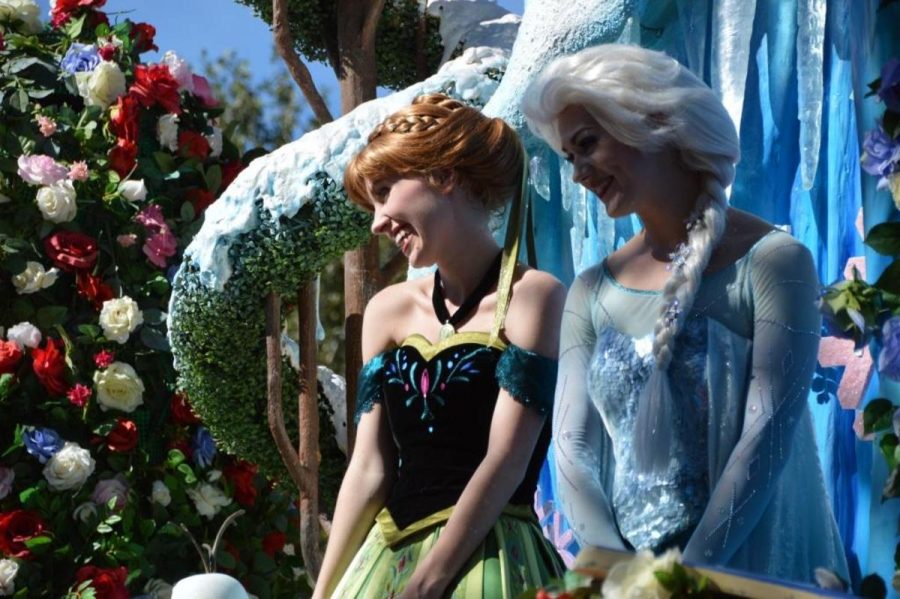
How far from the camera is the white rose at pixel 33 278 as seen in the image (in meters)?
4.57

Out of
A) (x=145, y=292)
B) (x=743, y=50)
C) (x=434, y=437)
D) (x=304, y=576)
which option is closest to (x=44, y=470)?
(x=145, y=292)

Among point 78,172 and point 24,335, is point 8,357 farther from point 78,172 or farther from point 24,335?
point 78,172

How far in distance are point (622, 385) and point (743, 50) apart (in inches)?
41.1

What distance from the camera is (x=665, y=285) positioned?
2.19 metres

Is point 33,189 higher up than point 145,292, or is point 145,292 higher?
point 33,189

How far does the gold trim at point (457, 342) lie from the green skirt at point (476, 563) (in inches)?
11.7

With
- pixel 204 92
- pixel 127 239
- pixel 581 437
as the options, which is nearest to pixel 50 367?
pixel 127 239

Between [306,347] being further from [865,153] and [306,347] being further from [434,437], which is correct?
[865,153]

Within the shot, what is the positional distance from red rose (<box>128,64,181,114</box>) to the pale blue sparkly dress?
2.92 metres

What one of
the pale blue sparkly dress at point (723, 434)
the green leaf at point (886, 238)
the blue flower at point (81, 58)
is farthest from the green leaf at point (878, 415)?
the blue flower at point (81, 58)

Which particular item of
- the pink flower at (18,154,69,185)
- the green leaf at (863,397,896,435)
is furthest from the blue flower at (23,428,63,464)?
the green leaf at (863,397,896,435)

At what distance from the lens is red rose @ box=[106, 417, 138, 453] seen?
179 inches

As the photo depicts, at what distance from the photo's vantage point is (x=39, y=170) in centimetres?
461

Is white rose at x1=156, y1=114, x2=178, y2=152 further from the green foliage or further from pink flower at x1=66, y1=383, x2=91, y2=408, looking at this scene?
the green foliage
